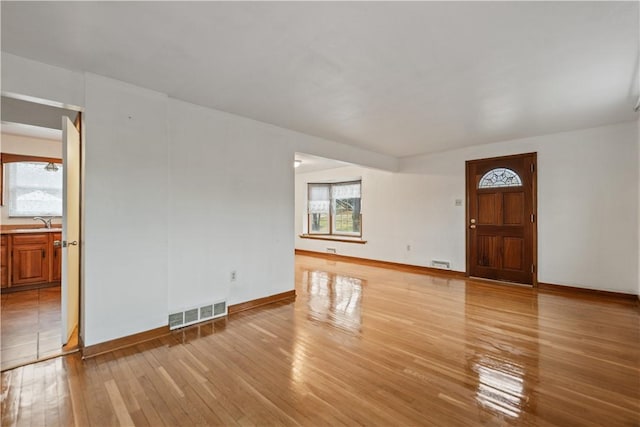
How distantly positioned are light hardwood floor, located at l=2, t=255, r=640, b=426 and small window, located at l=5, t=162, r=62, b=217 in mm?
3933

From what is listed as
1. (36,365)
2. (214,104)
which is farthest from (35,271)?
(214,104)

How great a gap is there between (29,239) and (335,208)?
20.2 feet

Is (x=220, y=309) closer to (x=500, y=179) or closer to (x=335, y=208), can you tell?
(x=500, y=179)

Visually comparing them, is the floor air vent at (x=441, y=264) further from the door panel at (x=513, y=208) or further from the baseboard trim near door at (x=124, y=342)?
the baseboard trim near door at (x=124, y=342)

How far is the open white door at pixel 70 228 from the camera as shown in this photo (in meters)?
2.60

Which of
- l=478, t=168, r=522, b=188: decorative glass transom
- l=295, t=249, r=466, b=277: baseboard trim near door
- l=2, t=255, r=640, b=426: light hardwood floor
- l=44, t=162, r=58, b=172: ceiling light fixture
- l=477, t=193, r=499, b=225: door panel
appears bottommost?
l=2, t=255, r=640, b=426: light hardwood floor

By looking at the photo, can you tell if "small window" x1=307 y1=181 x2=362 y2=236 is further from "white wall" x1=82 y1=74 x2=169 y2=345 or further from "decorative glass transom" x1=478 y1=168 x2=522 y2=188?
"white wall" x1=82 y1=74 x2=169 y2=345

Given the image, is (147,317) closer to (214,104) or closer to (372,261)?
(214,104)

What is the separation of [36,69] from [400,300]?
4519 mm

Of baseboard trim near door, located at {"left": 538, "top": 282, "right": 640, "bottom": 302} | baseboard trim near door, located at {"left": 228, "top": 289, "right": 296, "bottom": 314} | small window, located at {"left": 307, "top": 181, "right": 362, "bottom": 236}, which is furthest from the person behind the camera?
small window, located at {"left": 307, "top": 181, "right": 362, "bottom": 236}

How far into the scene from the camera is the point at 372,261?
6.99 meters

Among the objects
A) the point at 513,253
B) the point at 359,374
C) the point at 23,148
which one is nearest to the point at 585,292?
the point at 513,253

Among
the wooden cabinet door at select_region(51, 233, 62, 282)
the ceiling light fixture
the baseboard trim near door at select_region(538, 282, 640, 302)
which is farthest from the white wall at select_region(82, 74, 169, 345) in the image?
the baseboard trim near door at select_region(538, 282, 640, 302)

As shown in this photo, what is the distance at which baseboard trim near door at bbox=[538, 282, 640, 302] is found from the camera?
4.06 m
